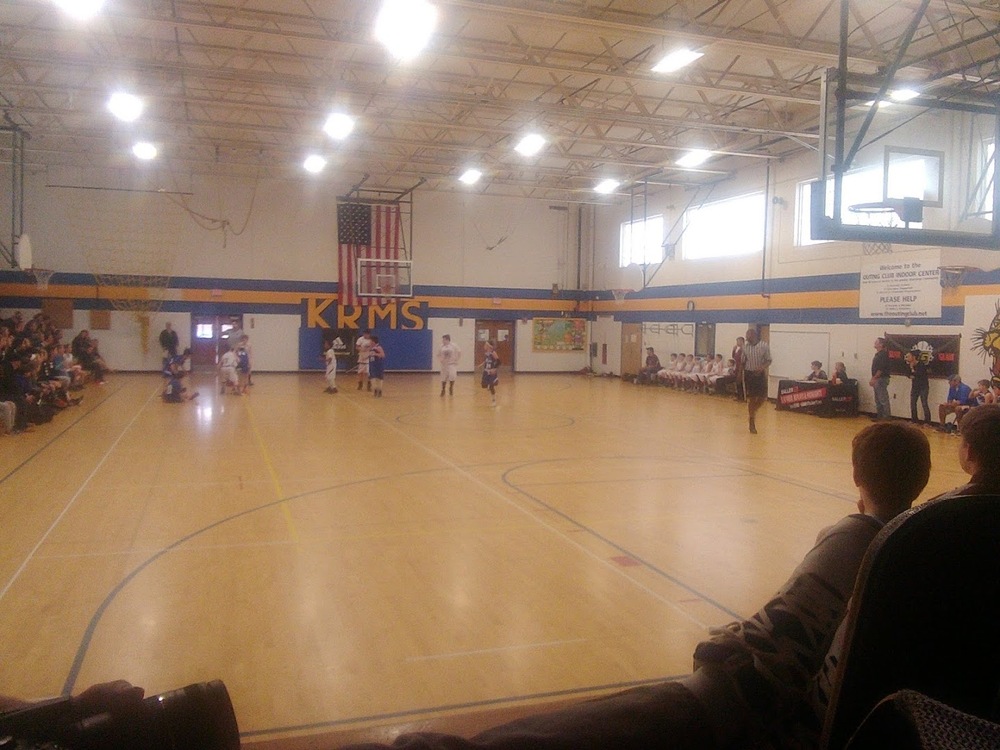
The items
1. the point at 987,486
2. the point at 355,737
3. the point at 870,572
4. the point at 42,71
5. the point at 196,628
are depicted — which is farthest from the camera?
the point at 42,71

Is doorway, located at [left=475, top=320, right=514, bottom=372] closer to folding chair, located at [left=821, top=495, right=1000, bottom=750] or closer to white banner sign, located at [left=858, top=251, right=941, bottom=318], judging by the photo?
white banner sign, located at [left=858, top=251, right=941, bottom=318]

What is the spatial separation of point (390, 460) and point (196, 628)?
222 inches

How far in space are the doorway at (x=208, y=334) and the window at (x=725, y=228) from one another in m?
14.2

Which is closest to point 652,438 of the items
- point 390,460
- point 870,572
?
point 390,460

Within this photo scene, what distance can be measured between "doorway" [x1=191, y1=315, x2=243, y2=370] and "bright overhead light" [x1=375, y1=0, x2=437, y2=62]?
15.9 m

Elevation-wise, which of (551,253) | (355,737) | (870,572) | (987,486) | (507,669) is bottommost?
(507,669)

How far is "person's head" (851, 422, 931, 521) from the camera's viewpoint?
6.47ft

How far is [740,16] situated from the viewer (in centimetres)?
1250

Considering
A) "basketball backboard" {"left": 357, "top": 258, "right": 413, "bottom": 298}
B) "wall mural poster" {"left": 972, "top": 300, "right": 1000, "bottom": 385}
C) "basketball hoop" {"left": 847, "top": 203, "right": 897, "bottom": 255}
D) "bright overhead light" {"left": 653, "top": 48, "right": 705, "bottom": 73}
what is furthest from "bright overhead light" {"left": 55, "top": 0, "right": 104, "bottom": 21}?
"basketball backboard" {"left": 357, "top": 258, "right": 413, "bottom": 298}

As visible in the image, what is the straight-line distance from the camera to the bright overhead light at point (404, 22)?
9922 millimetres

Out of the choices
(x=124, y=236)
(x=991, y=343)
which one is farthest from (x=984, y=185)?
(x=124, y=236)

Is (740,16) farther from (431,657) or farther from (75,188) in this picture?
(75,188)

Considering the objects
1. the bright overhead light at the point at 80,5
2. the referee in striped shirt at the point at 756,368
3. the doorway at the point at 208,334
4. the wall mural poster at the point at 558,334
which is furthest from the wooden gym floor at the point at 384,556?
the wall mural poster at the point at 558,334

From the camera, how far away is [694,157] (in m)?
18.9
